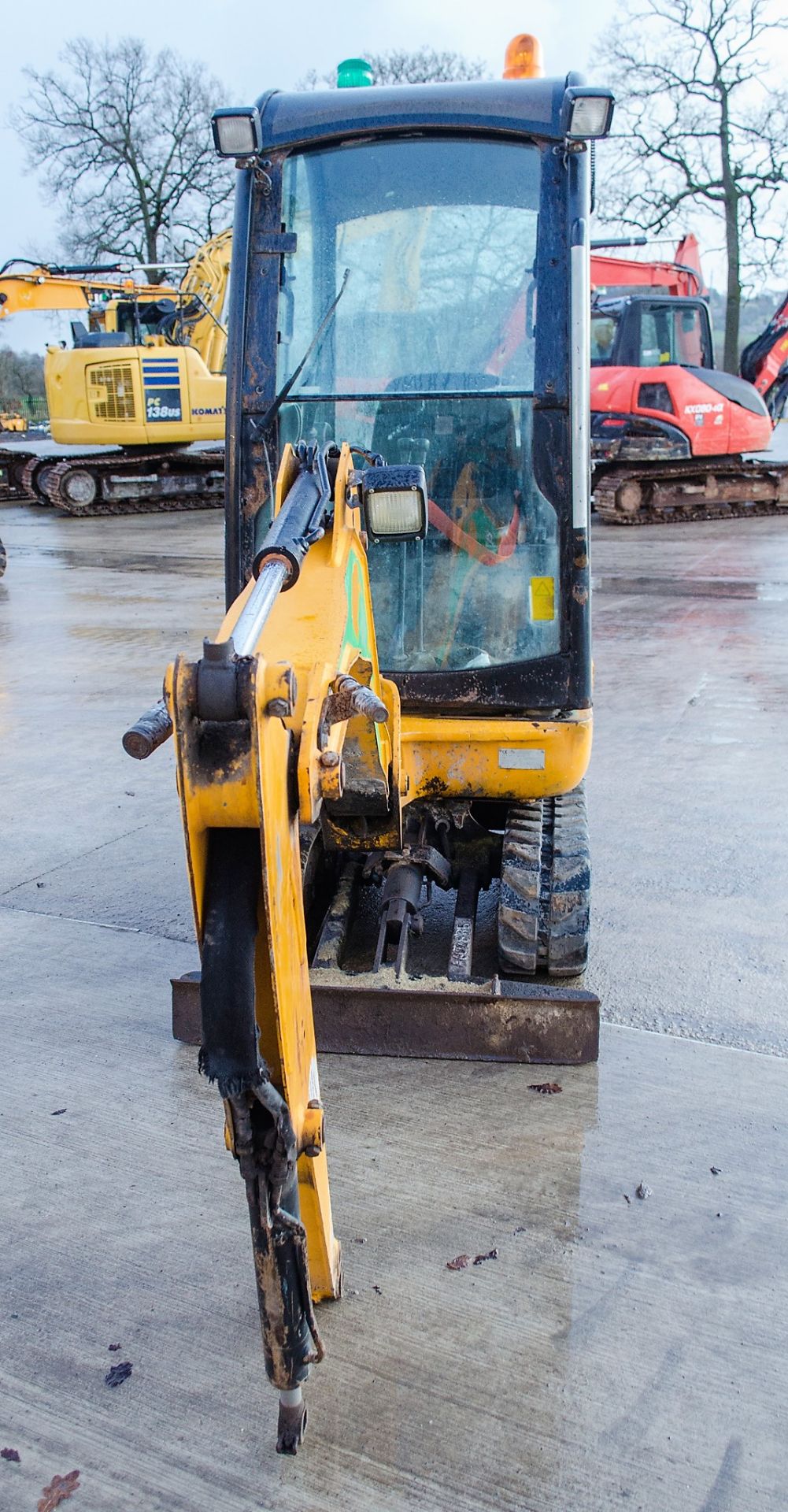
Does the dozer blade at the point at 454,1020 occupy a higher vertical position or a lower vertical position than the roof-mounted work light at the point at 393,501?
lower

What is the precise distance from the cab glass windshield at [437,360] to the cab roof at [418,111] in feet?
0.23

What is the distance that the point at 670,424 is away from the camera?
15.3m

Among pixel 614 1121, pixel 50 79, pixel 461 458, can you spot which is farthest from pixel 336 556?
pixel 50 79

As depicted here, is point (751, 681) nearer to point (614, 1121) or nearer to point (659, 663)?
point (659, 663)

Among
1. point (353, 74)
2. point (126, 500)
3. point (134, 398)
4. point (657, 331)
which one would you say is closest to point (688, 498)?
point (657, 331)

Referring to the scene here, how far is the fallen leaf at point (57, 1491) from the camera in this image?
2.16m

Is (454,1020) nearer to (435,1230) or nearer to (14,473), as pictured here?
(435,1230)

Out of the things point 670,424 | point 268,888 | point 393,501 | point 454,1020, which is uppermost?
point 670,424

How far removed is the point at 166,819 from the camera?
18.2ft

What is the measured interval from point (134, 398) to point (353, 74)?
14.5 m

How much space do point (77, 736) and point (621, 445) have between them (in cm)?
1036

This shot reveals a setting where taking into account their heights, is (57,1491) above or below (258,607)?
below

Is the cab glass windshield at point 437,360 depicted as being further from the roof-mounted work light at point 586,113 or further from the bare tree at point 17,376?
the bare tree at point 17,376

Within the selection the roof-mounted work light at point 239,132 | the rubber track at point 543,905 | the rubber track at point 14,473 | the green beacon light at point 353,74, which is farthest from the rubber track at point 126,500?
the rubber track at point 543,905
